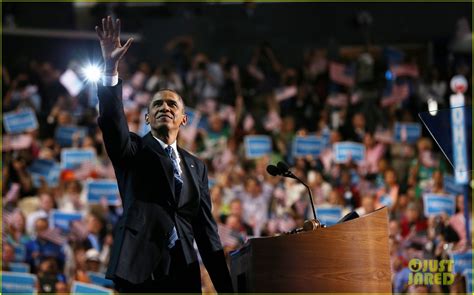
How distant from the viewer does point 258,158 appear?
10555 millimetres

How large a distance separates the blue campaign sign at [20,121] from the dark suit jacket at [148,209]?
22.5ft

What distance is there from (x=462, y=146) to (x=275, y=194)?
4.09 metres

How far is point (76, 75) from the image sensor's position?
11930mm

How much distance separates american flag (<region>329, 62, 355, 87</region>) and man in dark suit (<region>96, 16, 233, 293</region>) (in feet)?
26.5

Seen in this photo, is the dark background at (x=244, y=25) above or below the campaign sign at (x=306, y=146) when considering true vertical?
above

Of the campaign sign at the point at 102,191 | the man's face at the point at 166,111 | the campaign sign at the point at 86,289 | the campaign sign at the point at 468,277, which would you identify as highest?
the man's face at the point at 166,111

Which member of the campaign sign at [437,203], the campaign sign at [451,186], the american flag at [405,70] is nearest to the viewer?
the campaign sign at [437,203]

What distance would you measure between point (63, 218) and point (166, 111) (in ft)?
17.9

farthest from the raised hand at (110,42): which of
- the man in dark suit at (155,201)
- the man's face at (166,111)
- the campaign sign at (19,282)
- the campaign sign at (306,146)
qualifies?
the campaign sign at (306,146)

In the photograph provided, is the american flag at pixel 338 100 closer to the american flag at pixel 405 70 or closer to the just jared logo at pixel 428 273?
the american flag at pixel 405 70

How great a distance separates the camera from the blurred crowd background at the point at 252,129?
9.03 meters

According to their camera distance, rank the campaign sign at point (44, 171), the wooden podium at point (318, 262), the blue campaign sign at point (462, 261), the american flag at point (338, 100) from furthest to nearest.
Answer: the american flag at point (338, 100)
the campaign sign at point (44, 171)
the blue campaign sign at point (462, 261)
the wooden podium at point (318, 262)

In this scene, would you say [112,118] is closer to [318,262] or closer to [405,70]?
[318,262]

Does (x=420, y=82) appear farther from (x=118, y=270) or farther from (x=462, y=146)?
(x=118, y=270)
